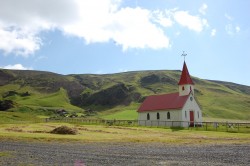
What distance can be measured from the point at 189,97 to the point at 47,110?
10345 cm

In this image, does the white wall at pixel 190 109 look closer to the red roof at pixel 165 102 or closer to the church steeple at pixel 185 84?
the red roof at pixel 165 102

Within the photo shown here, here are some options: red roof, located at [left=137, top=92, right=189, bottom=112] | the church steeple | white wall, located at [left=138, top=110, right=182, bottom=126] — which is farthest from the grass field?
the church steeple

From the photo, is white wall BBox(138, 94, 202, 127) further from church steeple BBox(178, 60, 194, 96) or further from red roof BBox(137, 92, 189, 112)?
church steeple BBox(178, 60, 194, 96)

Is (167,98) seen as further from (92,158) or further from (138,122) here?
(92,158)

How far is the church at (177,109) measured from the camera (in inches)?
2813

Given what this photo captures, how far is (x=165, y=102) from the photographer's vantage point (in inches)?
3031

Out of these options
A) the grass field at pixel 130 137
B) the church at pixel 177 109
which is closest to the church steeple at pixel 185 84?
the church at pixel 177 109

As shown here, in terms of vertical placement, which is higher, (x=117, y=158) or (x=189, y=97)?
(x=189, y=97)

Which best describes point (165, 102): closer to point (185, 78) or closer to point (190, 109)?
point (190, 109)

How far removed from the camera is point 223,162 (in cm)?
1958

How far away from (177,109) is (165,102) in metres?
5.46

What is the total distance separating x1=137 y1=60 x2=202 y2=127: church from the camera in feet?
234

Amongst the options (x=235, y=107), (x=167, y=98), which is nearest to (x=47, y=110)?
(x=235, y=107)

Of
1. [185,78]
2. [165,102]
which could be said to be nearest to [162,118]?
[165,102]
